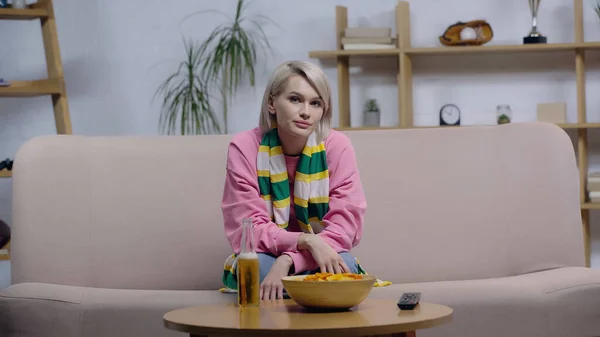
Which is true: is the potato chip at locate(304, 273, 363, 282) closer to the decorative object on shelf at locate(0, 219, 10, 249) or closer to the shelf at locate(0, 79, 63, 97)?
the decorative object on shelf at locate(0, 219, 10, 249)

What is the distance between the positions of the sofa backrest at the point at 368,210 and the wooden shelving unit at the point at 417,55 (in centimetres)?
179

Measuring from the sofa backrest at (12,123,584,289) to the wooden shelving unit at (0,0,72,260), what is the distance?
1706mm

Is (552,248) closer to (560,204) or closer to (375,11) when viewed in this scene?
(560,204)

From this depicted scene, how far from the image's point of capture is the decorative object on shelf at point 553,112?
4.79 meters

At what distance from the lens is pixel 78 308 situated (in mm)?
2469

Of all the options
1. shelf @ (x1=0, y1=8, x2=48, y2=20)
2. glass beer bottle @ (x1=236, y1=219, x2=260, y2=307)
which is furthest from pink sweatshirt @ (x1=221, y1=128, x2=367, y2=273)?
shelf @ (x1=0, y1=8, x2=48, y2=20)

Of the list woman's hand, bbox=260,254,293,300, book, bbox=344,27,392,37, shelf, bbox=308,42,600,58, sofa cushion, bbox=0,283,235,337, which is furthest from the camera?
book, bbox=344,27,392,37

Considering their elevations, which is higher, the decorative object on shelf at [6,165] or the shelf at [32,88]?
the shelf at [32,88]

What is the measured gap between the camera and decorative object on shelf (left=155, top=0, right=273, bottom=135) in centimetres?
501

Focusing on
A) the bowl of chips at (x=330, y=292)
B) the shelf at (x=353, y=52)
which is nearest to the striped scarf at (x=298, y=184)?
the bowl of chips at (x=330, y=292)

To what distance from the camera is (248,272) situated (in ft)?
6.30

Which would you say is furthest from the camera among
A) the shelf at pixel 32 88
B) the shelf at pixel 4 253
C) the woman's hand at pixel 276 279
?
the shelf at pixel 32 88

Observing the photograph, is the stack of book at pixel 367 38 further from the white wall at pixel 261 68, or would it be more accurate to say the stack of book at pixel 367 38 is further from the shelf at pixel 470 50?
the white wall at pixel 261 68

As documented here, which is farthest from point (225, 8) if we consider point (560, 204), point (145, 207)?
point (560, 204)
